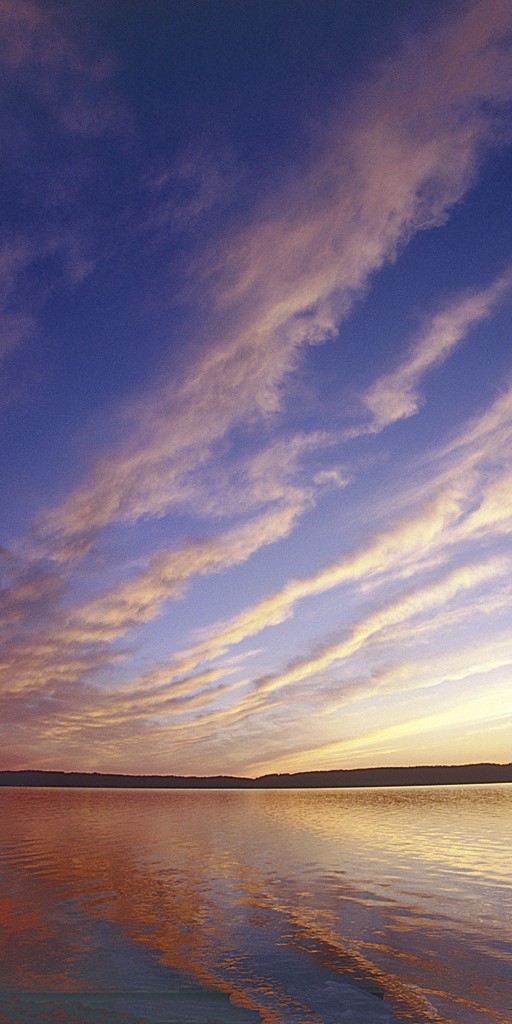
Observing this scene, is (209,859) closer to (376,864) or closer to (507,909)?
(376,864)

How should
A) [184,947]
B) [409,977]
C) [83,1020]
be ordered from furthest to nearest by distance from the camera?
1. [184,947]
2. [409,977]
3. [83,1020]

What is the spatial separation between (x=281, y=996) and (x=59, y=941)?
280 inches

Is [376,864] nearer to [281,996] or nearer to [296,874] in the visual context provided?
[296,874]

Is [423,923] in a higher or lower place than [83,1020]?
lower

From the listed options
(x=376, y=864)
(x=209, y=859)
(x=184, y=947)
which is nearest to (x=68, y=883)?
(x=209, y=859)

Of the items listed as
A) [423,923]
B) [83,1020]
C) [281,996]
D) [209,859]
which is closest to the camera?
[83,1020]

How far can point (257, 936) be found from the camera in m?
17.3

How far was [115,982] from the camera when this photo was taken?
12836 mm

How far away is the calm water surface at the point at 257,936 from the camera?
11656mm

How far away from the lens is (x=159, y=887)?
24.8 meters

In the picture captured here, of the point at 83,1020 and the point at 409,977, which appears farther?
the point at 409,977

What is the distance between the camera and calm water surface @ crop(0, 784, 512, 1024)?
38.2ft

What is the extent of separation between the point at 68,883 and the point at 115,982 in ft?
49.4

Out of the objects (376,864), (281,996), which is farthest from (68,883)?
(281,996)
